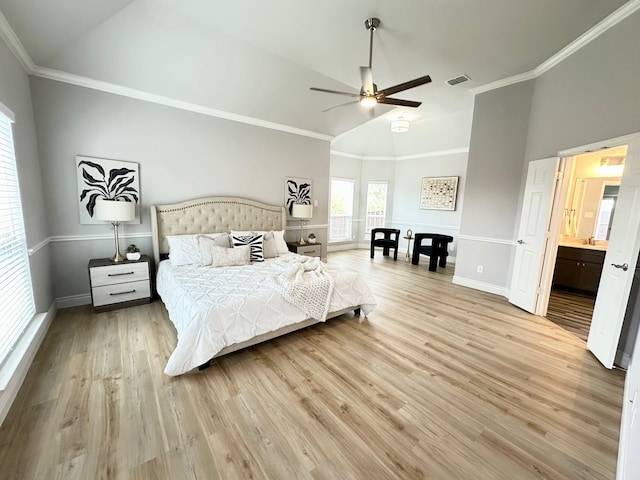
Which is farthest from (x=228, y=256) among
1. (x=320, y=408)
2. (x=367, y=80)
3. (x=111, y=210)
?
(x=367, y=80)

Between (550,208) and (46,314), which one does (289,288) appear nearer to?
(46,314)

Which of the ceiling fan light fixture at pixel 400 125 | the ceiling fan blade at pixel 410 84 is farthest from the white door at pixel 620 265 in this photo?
the ceiling fan light fixture at pixel 400 125

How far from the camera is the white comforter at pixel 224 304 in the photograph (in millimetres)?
2221

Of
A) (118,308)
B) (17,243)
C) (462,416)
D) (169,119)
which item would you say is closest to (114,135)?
(169,119)

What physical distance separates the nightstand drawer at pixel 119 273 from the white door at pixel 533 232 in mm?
5353

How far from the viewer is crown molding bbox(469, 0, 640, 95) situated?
2.57m

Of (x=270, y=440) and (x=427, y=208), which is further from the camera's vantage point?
(x=427, y=208)

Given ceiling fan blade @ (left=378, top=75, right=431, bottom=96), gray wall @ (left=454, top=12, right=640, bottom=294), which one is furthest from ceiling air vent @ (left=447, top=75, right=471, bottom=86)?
ceiling fan blade @ (left=378, top=75, right=431, bottom=96)

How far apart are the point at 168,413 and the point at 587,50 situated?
5461 mm

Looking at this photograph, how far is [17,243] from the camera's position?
93.9 inches

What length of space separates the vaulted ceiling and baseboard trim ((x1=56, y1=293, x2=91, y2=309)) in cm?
279

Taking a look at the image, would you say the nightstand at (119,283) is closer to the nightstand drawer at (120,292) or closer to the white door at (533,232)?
the nightstand drawer at (120,292)

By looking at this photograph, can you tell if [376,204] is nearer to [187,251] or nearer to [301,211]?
[301,211]

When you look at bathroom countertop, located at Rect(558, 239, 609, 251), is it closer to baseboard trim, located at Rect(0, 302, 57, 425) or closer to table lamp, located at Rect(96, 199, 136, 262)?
table lamp, located at Rect(96, 199, 136, 262)
